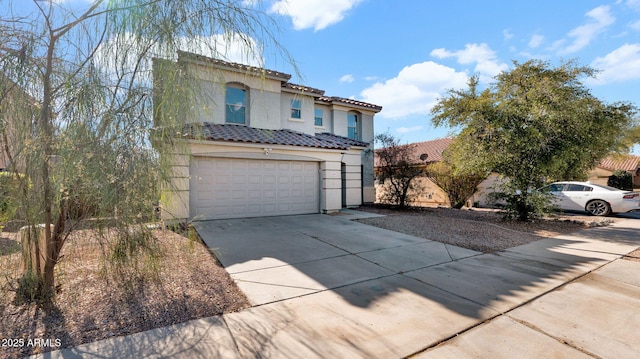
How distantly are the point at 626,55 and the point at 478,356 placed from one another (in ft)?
42.3

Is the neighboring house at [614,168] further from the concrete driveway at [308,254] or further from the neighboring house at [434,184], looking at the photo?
the concrete driveway at [308,254]

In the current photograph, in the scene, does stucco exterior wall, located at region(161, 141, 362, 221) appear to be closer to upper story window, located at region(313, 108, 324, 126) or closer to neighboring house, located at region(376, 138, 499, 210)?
neighboring house, located at region(376, 138, 499, 210)

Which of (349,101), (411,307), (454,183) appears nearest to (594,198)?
(454,183)

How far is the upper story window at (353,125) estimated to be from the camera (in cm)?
1595

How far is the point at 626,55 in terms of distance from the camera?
375 inches

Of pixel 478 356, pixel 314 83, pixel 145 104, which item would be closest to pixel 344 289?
pixel 478 356

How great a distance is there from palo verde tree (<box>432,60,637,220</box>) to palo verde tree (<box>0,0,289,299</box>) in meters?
8.80

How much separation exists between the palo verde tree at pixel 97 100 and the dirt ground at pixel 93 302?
0.23 meters

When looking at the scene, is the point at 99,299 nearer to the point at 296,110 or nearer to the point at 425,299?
the point at 425,299

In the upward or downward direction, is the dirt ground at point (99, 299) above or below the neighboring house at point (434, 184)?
below

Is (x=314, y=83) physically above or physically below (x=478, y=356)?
above

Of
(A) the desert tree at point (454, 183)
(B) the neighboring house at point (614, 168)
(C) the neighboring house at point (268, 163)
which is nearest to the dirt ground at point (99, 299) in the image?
(C) the neighboring house at point (268, 163)

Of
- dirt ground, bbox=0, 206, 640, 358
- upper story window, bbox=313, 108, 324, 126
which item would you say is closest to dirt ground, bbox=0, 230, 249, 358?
dirt ground, bbox=0, 206, 640, 358

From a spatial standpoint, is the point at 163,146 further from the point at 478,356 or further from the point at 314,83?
the point at 478,356
